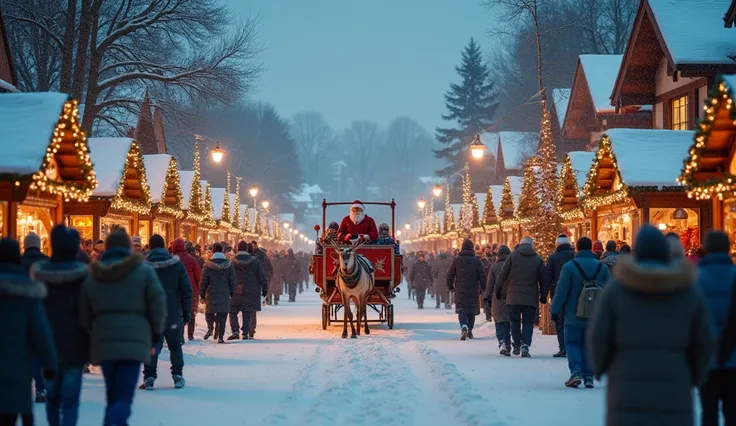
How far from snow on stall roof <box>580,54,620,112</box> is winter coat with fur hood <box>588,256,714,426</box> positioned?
31.2 m

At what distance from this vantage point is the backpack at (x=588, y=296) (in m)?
12.8

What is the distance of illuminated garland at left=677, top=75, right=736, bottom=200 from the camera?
637 inches

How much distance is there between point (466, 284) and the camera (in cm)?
2094

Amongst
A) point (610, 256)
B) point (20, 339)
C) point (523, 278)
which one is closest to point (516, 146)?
point (610, 256)

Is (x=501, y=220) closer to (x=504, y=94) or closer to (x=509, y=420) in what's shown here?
(x=509, y=420)

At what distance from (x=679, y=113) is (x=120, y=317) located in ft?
76.5

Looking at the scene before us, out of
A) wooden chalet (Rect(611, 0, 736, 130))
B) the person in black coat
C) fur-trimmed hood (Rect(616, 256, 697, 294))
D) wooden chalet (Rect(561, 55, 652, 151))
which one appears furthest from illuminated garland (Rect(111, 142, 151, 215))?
fur-trimmed hood (Rect(616, 256, 697, 294))

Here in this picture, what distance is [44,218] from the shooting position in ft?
67.0

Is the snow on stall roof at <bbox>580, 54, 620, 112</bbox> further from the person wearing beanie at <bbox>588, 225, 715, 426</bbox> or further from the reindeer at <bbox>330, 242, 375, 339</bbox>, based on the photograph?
the person wearing beanie at <bbox>588, 225, 715, 426</bbox>

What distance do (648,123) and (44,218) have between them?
21263 millimetres

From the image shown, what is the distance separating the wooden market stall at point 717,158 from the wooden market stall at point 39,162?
10430mm

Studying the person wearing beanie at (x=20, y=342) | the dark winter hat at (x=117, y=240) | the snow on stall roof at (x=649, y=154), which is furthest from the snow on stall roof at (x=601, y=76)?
the person wearing beanie at (x=20, y=342)

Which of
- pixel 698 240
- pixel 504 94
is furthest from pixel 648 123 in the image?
pixel 504 94

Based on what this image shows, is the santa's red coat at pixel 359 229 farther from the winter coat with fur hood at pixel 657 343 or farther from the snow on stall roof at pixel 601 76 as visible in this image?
the winter coat with fur hood at pixel 657 343
